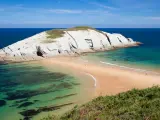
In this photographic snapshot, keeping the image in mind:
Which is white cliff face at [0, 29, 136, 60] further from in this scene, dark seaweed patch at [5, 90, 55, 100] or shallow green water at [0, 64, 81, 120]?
dark seaweed patch at [5, 90, 55, 100]

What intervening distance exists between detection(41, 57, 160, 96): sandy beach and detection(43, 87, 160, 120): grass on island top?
465 inches

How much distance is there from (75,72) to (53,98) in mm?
15975

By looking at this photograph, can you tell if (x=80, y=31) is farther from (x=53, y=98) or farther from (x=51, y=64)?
(x=53, y=98)

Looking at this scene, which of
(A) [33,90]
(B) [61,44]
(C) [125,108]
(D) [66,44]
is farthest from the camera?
(D) [66,44]

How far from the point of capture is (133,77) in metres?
41.4

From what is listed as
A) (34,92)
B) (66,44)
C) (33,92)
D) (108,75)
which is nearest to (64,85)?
(34,92)

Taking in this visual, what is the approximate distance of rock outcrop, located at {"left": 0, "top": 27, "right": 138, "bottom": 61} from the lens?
62594 millimetres

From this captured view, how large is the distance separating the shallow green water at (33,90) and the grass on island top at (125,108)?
1073cm

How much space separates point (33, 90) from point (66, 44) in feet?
121

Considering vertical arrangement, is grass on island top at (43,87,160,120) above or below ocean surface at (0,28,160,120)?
above

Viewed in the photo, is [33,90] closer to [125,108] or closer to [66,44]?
[125,108]

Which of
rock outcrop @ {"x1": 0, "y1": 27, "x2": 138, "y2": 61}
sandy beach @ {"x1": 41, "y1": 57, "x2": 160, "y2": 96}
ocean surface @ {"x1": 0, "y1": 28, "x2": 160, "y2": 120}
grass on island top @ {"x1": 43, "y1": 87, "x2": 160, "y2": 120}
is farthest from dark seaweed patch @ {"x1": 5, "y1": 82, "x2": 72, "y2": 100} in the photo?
rock outcrop @ {"x1": 0, "y1": 27, "x2": 138, "y2": 61}

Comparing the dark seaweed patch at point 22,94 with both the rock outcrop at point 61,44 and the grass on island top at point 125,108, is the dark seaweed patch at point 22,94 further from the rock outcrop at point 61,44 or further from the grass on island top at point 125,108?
the rock outcrop at point 61,44

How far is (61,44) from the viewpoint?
227 ft
